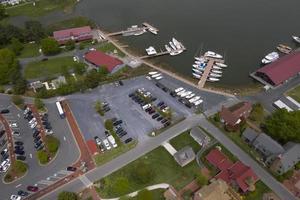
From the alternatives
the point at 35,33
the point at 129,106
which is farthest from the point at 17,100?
the point at 35,33

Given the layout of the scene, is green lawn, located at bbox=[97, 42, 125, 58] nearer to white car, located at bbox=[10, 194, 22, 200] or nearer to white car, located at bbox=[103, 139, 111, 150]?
white car, located at bbox=[103, 139, 111, 150]

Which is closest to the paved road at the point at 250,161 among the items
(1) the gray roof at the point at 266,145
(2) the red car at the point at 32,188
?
(1) the gray roof at the point at 266,145

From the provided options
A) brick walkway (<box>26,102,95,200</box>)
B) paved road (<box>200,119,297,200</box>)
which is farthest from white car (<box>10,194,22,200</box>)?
paved road (<box>200,119,297,200</box>)

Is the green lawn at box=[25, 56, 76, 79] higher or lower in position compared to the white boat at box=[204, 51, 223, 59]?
lower

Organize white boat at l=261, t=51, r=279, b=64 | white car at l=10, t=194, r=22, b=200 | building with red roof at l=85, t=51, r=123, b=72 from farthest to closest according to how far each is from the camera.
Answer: white boat at l=261, t=51, r=279, b=64, building with red roof at l=85, t=51, r=123, b=72, white car at l=10, t=194, r=22, b=200

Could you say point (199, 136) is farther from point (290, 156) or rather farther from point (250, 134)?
point (290, 156)

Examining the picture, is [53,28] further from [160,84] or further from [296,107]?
[296,107]

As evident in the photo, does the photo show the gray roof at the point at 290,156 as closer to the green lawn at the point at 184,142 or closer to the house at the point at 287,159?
the house at the point at 287,159
